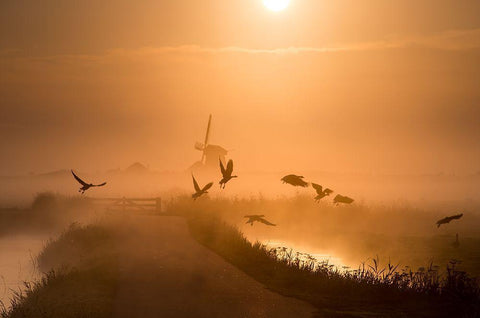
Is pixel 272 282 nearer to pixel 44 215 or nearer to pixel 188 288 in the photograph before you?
pixel 188 288

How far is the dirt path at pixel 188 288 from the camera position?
47.8ft

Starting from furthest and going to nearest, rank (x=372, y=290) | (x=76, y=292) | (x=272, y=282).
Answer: (x=272, y=282) → (x=372, y=290) → (x=76, y=292)

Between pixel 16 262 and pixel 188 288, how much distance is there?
65.1 ft

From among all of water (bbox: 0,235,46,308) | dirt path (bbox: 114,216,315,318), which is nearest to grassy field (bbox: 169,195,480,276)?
dirt path (bbox: 114,216,315,318)

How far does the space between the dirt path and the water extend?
15.7 ft

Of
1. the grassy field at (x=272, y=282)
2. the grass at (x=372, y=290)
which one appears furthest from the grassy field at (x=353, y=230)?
the grass at (x=372, y=290)

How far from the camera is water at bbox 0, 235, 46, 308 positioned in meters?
26.4

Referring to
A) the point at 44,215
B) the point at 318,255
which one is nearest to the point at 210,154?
the point at 44,215

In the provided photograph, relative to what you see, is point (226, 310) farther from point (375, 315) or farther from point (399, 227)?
point (399, 227)

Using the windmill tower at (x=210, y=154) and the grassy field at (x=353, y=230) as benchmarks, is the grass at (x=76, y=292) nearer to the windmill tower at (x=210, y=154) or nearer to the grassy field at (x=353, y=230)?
the grassy field at (x=353, y=230)

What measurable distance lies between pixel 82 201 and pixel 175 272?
29.4 meters

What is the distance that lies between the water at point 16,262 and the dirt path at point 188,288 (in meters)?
4.79

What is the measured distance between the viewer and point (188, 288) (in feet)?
55.3

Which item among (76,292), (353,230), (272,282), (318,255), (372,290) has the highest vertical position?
(353,230)
